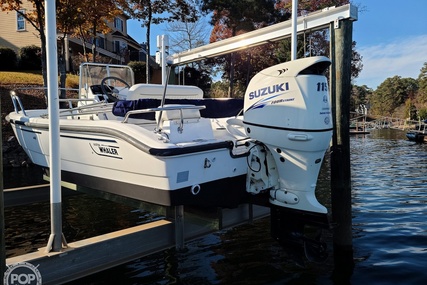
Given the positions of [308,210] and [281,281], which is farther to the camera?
[281,281]

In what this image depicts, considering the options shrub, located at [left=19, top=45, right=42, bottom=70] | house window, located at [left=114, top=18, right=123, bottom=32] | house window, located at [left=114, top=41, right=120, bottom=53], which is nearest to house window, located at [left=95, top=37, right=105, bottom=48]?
house window, located at [left=114, top=41, right=120, bottom=53]

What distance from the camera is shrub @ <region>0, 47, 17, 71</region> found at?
22.1 meters

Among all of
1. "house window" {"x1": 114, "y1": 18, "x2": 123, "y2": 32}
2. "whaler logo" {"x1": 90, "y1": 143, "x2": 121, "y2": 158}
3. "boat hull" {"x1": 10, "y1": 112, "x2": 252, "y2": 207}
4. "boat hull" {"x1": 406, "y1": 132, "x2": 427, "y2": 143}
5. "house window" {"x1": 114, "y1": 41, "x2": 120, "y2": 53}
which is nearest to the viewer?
"boat hull" {"x1": 10, "y1": 112, "x2": 252, "y2": 207}

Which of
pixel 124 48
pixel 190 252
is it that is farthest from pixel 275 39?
pixel 124 48

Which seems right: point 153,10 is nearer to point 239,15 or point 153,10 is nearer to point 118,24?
point 239,15

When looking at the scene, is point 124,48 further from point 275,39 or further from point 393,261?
point 393,261

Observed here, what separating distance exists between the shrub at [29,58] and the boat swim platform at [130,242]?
21.0 m

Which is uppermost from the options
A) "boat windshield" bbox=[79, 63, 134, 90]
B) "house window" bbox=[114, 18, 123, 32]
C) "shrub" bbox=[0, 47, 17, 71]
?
"house window" bbox=[114, 18, 123, 32]

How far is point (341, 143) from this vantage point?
4953 millimetres

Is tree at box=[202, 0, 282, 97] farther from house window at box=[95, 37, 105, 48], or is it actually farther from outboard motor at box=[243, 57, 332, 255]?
outboard motor at box=[243, 57, 332, 255]

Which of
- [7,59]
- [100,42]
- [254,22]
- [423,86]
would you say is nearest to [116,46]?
[100,42]

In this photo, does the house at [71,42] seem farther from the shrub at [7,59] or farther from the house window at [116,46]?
the shrub at [7,59]

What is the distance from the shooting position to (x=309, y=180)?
4.05 meters

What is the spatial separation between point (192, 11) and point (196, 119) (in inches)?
683
